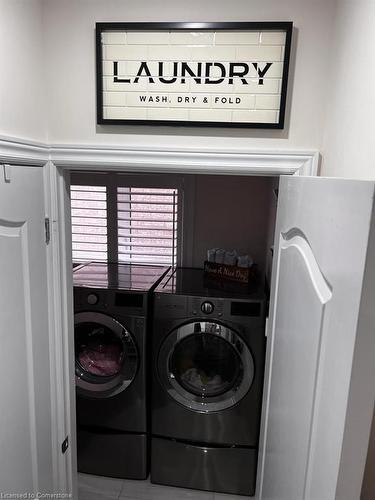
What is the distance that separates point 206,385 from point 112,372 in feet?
1.92

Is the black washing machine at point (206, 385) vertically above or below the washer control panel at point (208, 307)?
below

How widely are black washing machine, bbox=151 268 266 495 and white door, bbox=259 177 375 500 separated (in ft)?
3.05

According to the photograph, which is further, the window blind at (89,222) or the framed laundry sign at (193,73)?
the window blind at (89,222)

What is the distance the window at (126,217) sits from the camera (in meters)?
2.69

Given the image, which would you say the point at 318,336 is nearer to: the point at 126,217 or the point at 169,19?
the point at 169,19

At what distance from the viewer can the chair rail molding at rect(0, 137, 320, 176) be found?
110cm

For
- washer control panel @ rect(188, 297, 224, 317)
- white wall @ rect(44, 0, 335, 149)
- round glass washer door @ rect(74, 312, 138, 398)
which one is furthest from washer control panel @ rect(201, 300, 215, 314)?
white wall @ rect(44, 0, 335, 149)

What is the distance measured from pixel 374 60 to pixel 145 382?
1.96m

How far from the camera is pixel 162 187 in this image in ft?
8.78

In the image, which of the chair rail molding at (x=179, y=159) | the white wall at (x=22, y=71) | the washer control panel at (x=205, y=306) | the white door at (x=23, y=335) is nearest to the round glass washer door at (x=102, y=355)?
the washer control panel at (x=205, y=306)

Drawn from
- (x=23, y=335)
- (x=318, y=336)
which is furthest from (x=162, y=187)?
(x=318, y=336)

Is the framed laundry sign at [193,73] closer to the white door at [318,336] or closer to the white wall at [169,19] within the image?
the white wall at [169,19]

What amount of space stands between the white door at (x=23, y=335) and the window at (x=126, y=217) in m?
1.57

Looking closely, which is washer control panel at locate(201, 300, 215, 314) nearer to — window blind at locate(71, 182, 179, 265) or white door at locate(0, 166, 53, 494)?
window blind at locate(71, 182, 179, 265)
